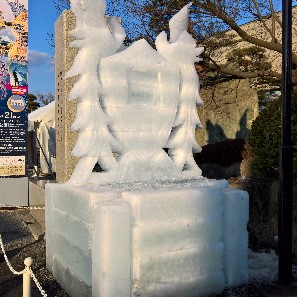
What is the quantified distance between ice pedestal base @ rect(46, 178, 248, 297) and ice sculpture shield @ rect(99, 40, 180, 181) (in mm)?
340

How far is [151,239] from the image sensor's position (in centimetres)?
377

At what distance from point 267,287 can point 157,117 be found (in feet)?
7.36

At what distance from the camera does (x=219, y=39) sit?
34.4 ft

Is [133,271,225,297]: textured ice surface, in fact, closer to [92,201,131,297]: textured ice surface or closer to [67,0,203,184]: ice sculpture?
[92,201,131,297]: textured ice surface

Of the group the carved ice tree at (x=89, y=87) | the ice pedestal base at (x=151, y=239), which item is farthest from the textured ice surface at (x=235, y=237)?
the carved ice tree at (x=89, y=87)

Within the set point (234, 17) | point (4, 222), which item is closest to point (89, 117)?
point (4, 222)

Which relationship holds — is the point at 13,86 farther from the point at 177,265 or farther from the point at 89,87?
the point at 177,265

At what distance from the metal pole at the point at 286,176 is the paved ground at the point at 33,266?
260 millimetres

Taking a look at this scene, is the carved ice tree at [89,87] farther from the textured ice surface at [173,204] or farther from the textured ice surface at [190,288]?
the textured ice surface at [190,288]

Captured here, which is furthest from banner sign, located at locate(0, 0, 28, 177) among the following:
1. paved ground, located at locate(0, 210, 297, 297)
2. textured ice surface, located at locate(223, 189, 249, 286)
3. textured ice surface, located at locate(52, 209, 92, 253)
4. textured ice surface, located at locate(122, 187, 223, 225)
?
textured ice surface, located at locate(223, 189, 249, 286)

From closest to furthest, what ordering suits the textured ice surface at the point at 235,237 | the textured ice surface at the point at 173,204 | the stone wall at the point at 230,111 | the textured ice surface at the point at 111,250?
the textured ice surface at the point at 111,250
the textured ice surface at the point at 173,204
the textured ice surface at the point at 235,237
the stone wall at the point at 230,111

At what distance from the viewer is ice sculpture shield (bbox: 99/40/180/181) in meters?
4.38

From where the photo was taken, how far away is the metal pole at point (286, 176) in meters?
4.30

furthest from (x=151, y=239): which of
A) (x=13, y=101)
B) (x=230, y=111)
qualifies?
(x=230, y=111)
